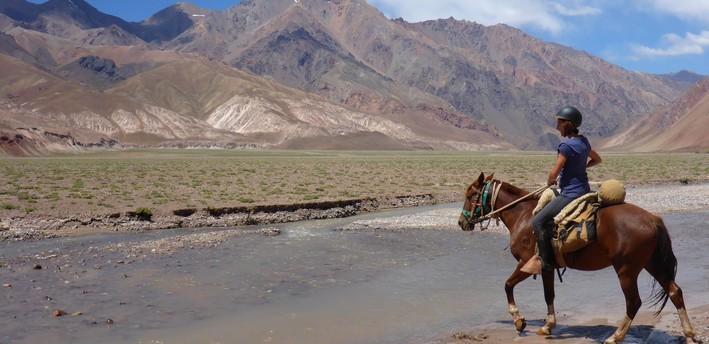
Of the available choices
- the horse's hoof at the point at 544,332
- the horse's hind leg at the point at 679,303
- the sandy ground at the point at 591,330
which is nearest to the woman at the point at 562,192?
the horse's hoof at the point at 544,332

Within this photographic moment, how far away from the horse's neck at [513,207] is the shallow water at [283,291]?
1.91 metres

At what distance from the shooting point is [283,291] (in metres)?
13.8

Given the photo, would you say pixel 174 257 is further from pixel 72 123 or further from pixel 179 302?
pixel 72 123

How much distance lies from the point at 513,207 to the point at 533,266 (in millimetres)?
1359

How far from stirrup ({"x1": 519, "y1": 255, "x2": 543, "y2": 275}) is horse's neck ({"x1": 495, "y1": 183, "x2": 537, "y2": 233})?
68 cm

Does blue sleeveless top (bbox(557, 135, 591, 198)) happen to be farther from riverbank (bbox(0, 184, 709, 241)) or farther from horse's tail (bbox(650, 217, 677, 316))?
riverbank (bbox(0, 184, 709, 241))

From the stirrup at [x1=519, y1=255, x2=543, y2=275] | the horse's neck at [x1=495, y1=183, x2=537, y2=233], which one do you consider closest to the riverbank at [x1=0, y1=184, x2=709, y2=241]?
the horse's neck at [x1=495, y1=183, x2=537, y2=233]

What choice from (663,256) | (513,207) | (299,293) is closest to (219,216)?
(299,293)

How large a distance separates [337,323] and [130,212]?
19293mm

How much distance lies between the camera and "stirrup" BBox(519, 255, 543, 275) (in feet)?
32.8

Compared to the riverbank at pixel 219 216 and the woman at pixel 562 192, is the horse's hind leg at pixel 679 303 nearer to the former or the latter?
the woman at pixel 562 192

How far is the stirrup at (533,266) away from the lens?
9.98 m

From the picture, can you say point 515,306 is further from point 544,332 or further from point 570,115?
point 570,115

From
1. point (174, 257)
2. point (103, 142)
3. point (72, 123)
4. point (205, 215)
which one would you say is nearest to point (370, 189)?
point (205, 215)
